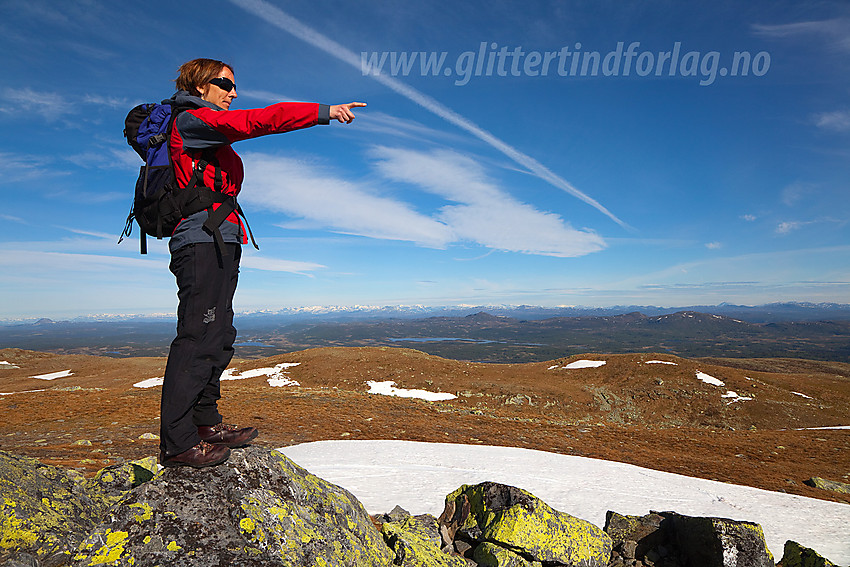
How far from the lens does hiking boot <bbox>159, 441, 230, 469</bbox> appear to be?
12.5 ft

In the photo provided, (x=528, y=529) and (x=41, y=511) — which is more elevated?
(x=41, y=511)

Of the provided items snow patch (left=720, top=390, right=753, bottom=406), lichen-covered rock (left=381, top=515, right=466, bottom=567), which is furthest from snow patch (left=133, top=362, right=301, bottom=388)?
snow patch (left=720, top=390, right=753, bottom=406)

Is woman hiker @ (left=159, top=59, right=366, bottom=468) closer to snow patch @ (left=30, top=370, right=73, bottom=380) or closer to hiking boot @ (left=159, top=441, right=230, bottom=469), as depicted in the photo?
hiking boot @ (left=159, top=441, right=230, bottom=469)

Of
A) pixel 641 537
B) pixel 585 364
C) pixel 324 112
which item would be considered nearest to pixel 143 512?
pixel 324 112

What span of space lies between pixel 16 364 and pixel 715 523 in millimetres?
82045

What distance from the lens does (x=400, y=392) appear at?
117 ft

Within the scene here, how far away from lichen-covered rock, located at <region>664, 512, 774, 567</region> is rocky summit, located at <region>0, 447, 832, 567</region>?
0.02 metres

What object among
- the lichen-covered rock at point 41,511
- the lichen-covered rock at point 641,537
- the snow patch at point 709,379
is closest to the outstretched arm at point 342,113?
the lichen-covered rock at point 41,511

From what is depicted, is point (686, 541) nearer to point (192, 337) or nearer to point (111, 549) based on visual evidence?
point (111, 549)

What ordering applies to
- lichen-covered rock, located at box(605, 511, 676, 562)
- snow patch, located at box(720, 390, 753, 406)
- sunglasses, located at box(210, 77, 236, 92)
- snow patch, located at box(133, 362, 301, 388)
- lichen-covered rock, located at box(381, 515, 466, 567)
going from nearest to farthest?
sunglasses, located at box(210, 77, 236, 92), lichen-covered rock, located at box(381, 515, 466, 567), lichen-covered rock, located at box(605, 511, 676, 562), snow patch, located at box(720, 390, 753, 406), snow patch, located at box(133, 362, 301, 388)

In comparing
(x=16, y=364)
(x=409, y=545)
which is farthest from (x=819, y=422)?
(x=16, y=364)

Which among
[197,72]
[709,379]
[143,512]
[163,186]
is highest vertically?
[197,72]

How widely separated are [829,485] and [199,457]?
65.6 feet

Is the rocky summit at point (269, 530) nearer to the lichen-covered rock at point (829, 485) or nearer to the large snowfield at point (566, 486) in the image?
the large snowfield at point (566, 486)
